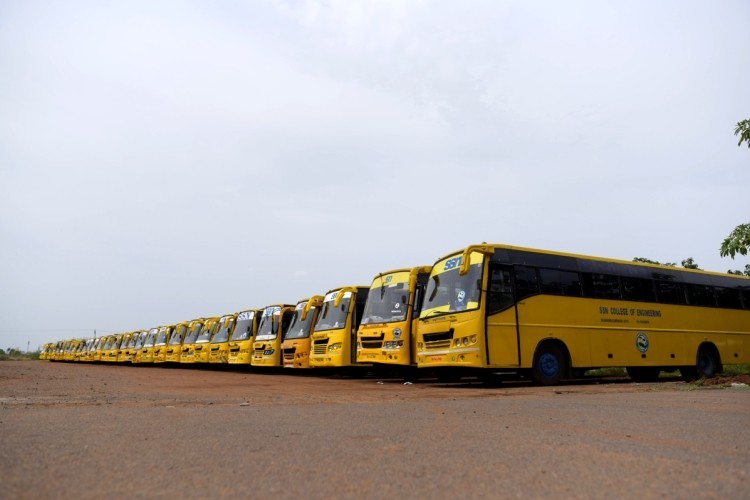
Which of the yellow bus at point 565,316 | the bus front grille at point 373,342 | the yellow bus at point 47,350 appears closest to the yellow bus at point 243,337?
the bus front grille at point 373,342

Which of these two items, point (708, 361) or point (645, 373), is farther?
point (645, 373)

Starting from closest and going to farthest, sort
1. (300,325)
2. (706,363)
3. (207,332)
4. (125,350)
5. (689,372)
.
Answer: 1. (706,363)
2. (689,372)
3. (300,325)
4. (207,332)
5. (125,350)

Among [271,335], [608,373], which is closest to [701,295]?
[608,373]

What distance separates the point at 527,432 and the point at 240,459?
2.55 m

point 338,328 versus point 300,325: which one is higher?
point 300,325

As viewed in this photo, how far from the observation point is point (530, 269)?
12.8m

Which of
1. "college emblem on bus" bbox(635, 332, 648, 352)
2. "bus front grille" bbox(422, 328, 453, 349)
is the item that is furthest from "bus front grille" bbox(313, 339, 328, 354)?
"college emblem on bus" bbox(635, 332, 648, 352)

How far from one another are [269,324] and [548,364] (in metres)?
10.9

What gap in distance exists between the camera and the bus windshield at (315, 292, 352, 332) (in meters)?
16.9

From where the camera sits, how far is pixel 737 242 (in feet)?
33.9

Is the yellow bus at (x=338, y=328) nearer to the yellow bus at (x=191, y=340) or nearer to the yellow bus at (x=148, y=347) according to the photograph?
the yellow bus at (x=191, y=340)

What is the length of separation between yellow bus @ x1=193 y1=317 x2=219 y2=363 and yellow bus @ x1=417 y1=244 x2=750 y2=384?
1445 cm

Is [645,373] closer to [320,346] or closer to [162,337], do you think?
[320,346]

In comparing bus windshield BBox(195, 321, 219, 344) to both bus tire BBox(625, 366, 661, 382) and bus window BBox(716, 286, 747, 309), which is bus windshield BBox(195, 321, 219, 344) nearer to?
bus tire BBox(625, 366, 661, 382)
